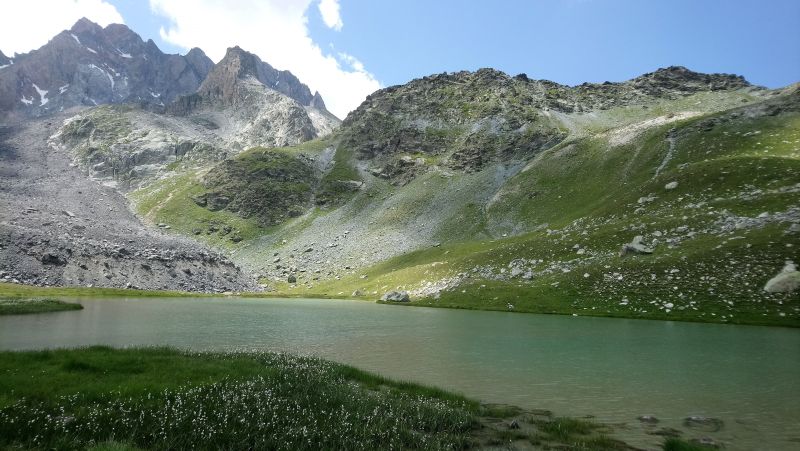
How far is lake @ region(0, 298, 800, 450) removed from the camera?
17047 mm

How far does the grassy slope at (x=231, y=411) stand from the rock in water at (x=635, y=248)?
5704 centimetres

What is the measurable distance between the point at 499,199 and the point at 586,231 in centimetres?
6007

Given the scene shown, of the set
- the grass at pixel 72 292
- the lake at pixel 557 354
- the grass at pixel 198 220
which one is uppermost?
the grass at pixel 198 220

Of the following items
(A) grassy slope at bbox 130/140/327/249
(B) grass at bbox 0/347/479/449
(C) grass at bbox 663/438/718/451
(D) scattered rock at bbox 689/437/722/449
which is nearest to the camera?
(B) grass at bbox 0/347/479/449

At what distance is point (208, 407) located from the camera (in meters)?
12.7

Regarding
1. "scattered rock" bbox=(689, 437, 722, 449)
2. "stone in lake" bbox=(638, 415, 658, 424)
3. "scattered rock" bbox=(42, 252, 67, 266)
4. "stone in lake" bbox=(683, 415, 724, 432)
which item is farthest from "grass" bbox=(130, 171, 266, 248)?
"scattered rock" bbox=(689, 437, 722, 449)

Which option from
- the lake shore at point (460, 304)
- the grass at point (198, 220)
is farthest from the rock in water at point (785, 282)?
the grass at point (198, 220)

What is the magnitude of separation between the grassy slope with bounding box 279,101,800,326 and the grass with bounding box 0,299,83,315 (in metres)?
53.0

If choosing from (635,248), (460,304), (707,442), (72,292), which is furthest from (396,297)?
(707,442)

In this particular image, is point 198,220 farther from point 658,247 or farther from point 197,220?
point 658,247

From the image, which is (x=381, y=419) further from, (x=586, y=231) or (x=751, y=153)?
(x=751, y=153)

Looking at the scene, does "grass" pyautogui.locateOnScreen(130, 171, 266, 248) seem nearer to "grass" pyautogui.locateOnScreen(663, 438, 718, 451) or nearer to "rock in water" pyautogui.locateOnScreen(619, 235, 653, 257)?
"rock in water" pyautogui.locateOnScreen(619, 235, 653, 257)

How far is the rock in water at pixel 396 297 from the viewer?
80.2 m

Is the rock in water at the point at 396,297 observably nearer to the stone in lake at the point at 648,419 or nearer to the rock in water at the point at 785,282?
the rock in water at the point at 785,282
